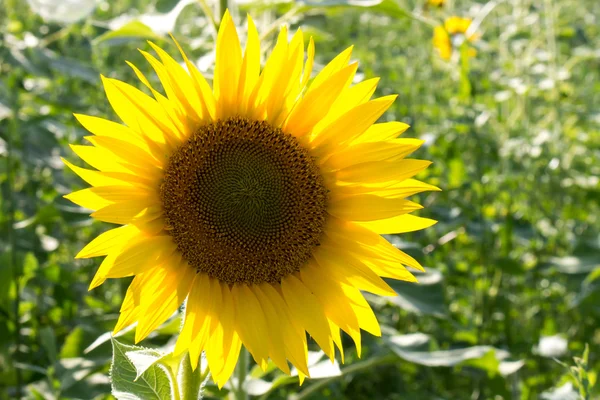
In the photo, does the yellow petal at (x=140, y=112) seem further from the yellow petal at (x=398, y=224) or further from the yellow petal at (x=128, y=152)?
the yellow petal at (x=398, y=224)

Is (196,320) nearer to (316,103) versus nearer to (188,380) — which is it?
(188,380)

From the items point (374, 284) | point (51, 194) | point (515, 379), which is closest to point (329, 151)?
point (374, 284)

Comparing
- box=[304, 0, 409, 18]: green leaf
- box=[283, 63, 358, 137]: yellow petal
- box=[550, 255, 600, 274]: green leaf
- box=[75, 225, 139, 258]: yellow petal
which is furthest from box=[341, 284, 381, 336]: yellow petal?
box=[550, 255, 600, 274]: green leaf

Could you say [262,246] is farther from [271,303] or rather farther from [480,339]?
[480,339]

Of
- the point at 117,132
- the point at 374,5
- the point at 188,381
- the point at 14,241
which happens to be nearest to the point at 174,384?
the point at 188,381

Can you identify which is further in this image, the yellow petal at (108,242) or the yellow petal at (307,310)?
the yellow petal at (307,310)

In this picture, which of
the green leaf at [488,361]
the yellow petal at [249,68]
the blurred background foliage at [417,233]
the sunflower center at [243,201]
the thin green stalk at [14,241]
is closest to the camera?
the yellow petal at [249,68]

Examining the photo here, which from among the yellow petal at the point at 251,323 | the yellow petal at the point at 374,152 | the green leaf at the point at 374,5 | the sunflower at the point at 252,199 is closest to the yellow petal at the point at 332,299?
the sunflower at the point at 252,199
